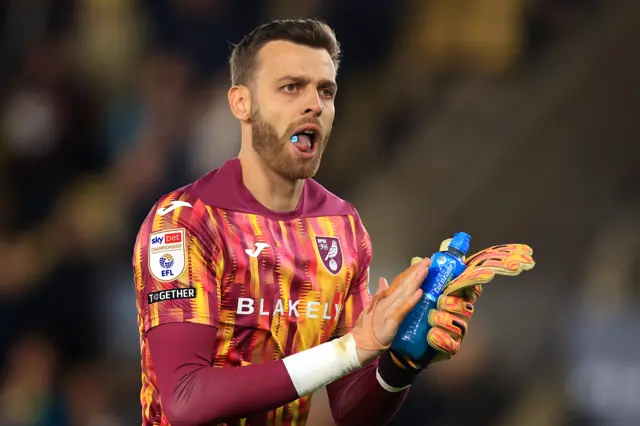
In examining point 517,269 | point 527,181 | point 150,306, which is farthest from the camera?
point 527,181

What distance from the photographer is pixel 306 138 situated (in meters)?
3.47

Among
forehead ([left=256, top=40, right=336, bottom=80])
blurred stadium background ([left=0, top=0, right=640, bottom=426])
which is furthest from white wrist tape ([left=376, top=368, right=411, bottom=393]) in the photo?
blurred stadium background ([left=0, top=0, right=640, bottom=426])

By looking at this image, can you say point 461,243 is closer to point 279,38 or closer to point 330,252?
point 330,252

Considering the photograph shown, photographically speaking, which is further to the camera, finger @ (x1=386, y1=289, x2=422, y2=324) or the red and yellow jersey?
the red and yellow jersey

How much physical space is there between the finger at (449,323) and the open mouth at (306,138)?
77cm

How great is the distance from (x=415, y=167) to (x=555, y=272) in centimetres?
119

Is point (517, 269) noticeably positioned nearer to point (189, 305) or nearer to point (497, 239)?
point (189, 305)

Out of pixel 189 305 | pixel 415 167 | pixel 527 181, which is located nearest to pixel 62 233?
pixel 415 167

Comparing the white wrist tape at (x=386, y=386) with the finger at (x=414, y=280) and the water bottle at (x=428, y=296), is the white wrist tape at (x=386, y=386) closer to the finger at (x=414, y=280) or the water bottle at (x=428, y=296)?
the water bottle at (x=428, y=296)

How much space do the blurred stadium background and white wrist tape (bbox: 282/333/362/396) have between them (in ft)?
9.72

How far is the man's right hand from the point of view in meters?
3.00

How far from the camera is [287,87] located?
347 centimetres

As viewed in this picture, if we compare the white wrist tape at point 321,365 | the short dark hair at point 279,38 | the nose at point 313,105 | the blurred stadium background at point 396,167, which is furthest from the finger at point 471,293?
the blurred stadium background at point 396,167

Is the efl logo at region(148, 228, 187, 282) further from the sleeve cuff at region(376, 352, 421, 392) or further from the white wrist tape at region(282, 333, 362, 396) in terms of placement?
the sleeve cuff at region(376, 352, 421, 392)
